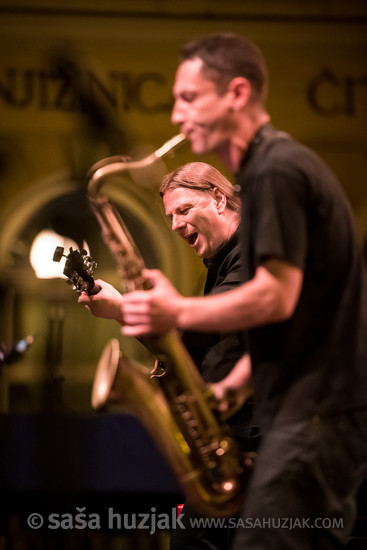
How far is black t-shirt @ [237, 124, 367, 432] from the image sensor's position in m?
2.09

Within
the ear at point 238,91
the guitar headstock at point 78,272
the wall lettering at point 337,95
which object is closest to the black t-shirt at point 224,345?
the guitar headstock at point 78,272

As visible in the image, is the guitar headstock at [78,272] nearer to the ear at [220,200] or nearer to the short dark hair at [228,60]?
the ear at [220,200]

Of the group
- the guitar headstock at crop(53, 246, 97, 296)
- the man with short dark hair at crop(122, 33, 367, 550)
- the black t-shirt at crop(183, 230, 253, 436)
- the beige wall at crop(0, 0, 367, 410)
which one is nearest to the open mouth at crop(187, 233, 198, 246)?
the black t-shirt at crop(183, 230, 253, 436)

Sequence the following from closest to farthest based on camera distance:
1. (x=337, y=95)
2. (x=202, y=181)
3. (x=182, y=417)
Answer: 1. (x=182, y=417)
2. (x=202, y=181)
3. (x=337, y=95)

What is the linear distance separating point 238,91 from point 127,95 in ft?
24.1

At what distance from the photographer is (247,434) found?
3211 mm

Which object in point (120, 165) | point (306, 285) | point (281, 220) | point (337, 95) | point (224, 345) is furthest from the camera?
point (337, 95)

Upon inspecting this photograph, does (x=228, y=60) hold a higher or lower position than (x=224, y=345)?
higher

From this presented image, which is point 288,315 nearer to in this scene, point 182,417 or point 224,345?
point 182,417

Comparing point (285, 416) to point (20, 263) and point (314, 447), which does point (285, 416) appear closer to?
point (314, 447)

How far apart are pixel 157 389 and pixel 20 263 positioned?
711cm

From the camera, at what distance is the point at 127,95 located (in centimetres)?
938

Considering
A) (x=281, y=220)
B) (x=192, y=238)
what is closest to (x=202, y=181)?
(x=192, y=238)

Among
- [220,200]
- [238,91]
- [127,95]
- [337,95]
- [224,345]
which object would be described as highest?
[238,91]
